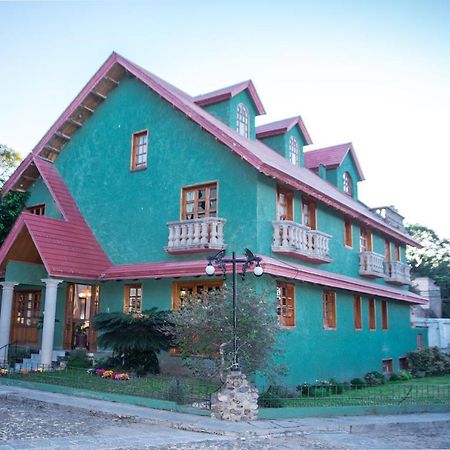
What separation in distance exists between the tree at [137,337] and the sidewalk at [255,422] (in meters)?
2.46

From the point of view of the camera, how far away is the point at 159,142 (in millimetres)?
19203

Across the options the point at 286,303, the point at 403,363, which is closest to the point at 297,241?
the point at 286,303

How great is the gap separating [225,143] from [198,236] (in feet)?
9.86

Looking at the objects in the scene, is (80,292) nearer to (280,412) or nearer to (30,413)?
(30,413)

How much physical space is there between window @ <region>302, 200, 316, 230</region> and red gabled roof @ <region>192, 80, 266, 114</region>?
426 cm

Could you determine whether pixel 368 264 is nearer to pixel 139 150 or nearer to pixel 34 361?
pixel 139 150

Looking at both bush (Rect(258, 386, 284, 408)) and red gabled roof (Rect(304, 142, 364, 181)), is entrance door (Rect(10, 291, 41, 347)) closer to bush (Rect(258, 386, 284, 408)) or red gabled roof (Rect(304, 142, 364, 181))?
bush (Rect(258, 386, 284, 408))

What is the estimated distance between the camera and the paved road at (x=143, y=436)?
30.0ft

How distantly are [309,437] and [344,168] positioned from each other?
1777 cm

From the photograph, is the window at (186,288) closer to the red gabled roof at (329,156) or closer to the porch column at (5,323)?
the porch column at (5,323)

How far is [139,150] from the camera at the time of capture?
66.2 ft

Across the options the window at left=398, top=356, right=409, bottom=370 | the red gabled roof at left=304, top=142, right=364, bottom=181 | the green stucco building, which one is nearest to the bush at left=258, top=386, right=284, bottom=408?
the green stucco building

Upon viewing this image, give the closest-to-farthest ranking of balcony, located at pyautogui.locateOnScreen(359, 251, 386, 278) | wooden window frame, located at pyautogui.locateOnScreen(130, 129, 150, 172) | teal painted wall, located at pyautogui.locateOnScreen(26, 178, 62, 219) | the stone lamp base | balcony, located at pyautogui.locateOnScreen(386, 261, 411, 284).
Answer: the stone lamp base → wooden window frame, located at pyautogui.locateOnScreen(130, 129, 150, 172) → teal painted wall, located at pyautogui.locateOnScreen(26, 178, 62, 219) → balcony, located at pyautogui.locateOnScreen(359, 251, 386, 278) → balcony, located at pyautogui.locateOnScreen(386, 261, 411, 284)

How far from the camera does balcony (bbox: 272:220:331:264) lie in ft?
54.0
